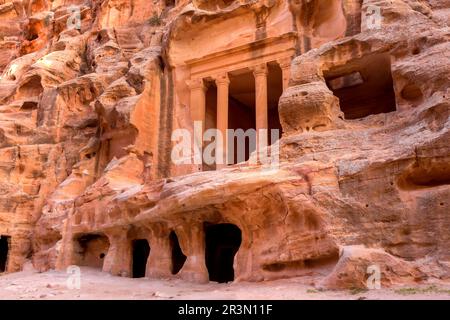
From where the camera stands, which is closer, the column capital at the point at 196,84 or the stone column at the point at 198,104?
the stone column at the point at 198,104

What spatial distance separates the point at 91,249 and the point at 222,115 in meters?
6.91

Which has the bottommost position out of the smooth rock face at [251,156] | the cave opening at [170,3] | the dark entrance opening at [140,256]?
the dark entrance opening at [140,256]

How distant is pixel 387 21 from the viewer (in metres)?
11.6

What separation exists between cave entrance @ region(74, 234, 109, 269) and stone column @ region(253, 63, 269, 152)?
6.42 metres

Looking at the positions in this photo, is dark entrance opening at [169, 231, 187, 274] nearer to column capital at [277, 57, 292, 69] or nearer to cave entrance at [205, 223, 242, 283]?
cave entrance at [205, 223, 242, 283]

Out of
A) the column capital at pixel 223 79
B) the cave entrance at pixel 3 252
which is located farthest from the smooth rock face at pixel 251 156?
the cave entrance at pixel 3 252

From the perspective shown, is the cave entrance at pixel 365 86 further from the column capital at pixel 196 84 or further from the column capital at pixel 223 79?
the column capital at pixel 196 84

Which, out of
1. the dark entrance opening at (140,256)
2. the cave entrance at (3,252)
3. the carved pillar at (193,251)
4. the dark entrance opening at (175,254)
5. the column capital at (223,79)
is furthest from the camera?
Result: the cave entrance at (3,252)

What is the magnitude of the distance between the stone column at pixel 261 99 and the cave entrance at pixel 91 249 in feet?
21.1

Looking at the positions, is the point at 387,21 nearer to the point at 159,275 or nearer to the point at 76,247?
the point at 159,275

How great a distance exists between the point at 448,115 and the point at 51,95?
18.1 m

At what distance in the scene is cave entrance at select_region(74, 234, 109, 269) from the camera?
52.6 feet

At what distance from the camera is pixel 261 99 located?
17.4 metres

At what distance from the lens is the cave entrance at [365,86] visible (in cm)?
1221
